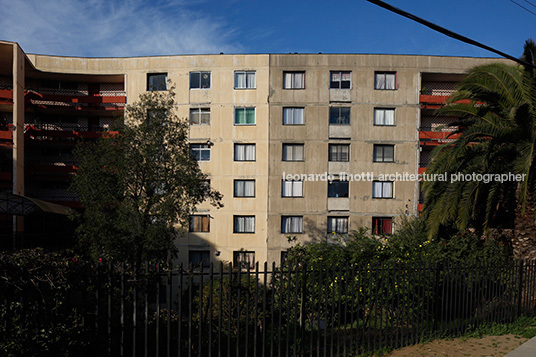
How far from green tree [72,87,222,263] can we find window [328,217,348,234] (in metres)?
12.2

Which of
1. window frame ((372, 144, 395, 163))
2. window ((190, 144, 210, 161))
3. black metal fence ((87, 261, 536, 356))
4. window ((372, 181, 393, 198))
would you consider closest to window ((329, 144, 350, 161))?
window frame ((372, 144, 395, 163))

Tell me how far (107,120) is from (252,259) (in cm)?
1560

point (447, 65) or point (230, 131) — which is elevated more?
point (447, 65)

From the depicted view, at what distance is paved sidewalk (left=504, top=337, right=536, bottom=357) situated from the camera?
23.1ft

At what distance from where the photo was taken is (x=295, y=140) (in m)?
25.1

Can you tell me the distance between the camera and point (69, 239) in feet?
80.0

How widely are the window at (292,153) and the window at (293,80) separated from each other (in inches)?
Answer: 167

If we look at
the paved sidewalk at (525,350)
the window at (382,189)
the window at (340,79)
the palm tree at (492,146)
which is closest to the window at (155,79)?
the window at (340,79)

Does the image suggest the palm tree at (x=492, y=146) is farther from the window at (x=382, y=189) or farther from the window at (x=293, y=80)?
the window at (x=293, y=80)

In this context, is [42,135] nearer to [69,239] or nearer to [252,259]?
[69,239]

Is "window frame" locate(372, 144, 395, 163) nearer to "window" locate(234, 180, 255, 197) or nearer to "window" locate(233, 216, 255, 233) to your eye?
"window" locate(234, 180, 255, 197)

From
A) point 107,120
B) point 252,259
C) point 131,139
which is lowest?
point 252,259

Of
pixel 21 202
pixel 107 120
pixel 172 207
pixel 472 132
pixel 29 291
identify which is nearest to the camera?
pixel 29 291

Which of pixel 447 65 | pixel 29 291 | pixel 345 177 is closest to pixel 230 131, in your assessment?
pixel 345 177
